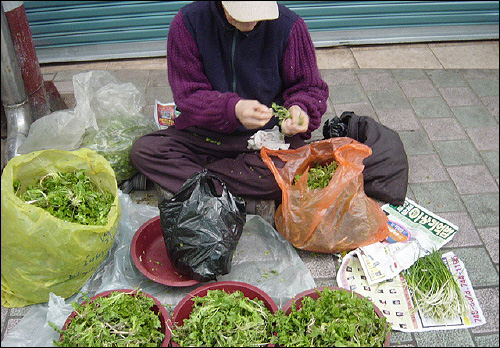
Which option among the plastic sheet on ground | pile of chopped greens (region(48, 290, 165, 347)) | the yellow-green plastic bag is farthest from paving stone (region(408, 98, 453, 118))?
pile of chopped greens (region(48, 290, 165, 347))

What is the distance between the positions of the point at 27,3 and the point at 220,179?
2.56 meters

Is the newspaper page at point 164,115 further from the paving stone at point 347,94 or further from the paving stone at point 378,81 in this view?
the paving stone at point 378,81

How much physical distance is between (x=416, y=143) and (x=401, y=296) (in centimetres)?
135

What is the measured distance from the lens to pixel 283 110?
2.66 m

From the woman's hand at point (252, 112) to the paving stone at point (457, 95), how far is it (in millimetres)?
1863

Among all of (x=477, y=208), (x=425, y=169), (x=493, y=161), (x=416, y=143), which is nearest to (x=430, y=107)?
(x=416, y=143)

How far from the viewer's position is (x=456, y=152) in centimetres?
331

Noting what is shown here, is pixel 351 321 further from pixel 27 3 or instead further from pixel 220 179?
pixel 27 3

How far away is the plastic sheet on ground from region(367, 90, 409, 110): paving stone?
162 cm

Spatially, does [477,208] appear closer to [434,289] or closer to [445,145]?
[445,145]

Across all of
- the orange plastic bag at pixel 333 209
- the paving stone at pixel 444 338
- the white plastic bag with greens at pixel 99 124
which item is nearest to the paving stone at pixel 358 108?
the orange plastic bag at pixel 333 209

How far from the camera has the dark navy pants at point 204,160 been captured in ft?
9.23

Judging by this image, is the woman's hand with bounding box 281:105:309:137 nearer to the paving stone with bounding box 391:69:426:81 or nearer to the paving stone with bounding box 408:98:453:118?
the paving stone with bounding box 408:98:453:118

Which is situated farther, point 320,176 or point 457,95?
point 457,95
